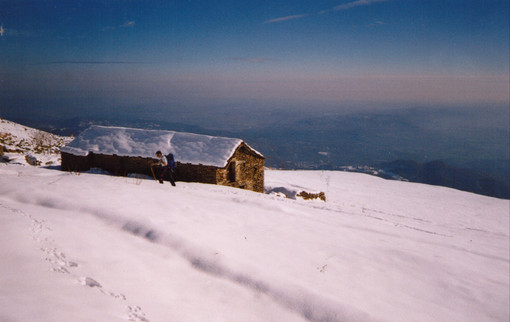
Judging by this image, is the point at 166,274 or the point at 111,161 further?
the point at 111,161

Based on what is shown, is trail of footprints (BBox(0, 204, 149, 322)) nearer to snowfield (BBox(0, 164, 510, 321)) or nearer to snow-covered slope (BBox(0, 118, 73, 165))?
snowfield (BBox(0, 164, 510, 321))

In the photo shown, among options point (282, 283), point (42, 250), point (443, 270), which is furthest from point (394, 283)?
point (42, 250)

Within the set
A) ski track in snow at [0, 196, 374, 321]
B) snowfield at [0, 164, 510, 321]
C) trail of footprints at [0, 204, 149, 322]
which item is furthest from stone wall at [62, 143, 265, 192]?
trail of footprints at [0, 204, 149, 322]

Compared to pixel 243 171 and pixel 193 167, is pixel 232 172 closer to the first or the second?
pixel 243 171

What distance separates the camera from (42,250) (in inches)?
175

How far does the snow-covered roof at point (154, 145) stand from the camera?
17.7 m

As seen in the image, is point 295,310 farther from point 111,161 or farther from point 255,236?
point 111,161

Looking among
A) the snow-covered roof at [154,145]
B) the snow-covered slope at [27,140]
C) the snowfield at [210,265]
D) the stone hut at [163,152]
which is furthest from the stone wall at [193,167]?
the snow-covered slope at [27,140]

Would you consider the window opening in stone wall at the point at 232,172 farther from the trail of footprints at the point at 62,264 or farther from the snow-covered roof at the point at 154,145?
the trail of footprints at the point at 62,264

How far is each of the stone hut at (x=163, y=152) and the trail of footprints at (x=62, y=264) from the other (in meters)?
11.7

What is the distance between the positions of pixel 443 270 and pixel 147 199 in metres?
8.66

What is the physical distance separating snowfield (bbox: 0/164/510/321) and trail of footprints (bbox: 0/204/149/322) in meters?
0.02

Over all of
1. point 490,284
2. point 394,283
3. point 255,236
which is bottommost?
point 490,284

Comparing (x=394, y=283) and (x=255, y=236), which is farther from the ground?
(x=255, y=236)
